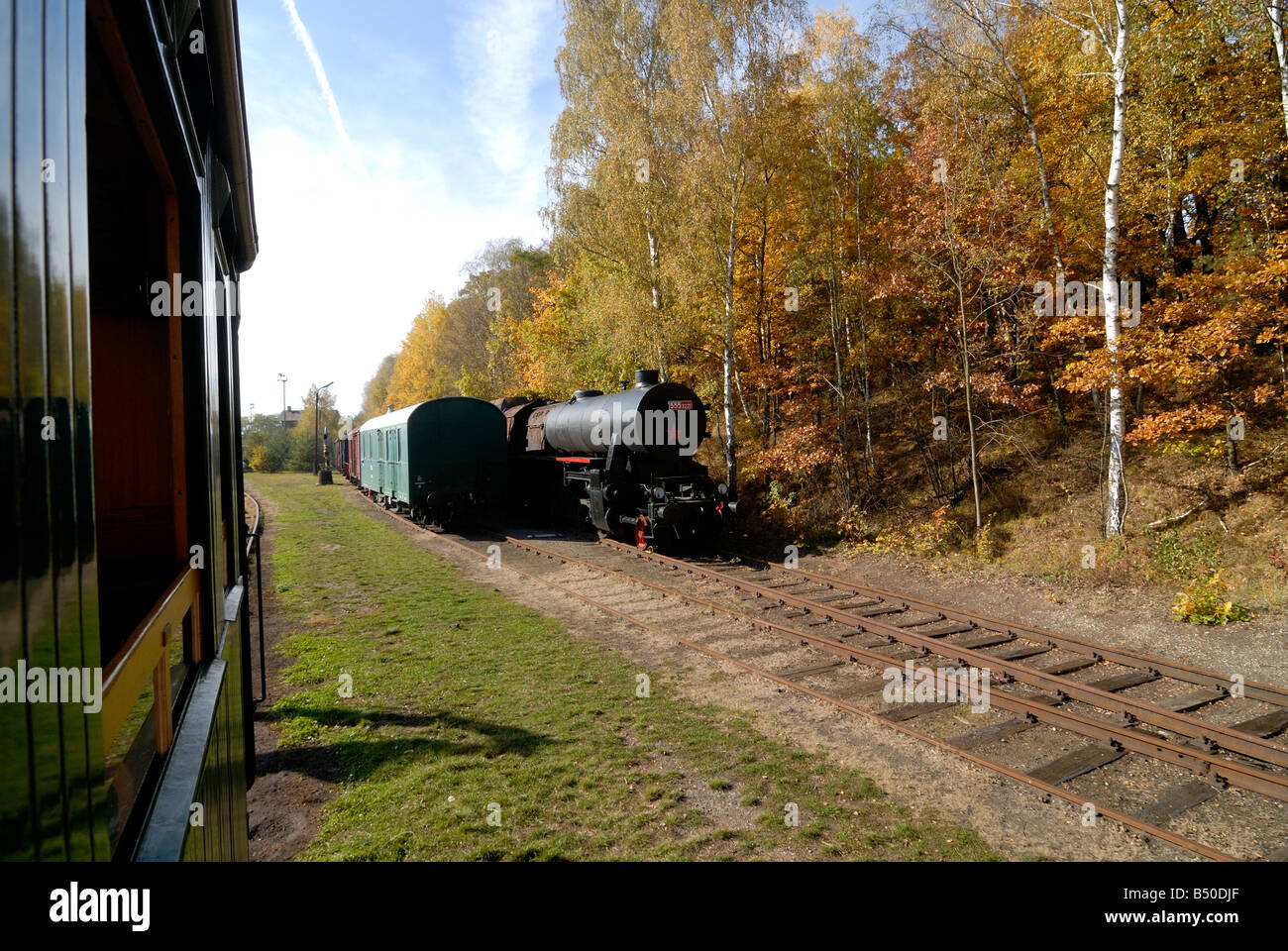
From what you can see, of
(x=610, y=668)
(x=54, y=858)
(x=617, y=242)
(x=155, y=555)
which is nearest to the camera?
(x=54, y=858)

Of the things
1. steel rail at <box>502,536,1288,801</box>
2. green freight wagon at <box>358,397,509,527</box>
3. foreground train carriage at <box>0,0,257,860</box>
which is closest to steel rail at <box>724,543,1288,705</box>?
steel rail at <box>502,536,1288,801</box>

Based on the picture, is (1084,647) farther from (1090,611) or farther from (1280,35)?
(1280,35)

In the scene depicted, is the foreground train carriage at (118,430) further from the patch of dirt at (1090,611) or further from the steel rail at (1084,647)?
the patch of dirt at (1090,611)

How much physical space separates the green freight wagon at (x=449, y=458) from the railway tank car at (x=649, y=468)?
376cm

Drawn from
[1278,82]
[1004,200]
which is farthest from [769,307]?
[1278,82]

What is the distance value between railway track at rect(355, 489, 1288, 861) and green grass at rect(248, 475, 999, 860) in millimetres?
1167

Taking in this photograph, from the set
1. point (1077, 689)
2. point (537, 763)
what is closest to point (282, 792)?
point (537, 763)

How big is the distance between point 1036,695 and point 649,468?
892cm

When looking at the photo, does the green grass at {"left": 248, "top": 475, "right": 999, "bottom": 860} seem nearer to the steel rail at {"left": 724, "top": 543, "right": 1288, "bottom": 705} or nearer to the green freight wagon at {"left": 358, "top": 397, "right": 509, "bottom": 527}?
the steel rail at {"left": 724, "top": 543, "right": 1288, "bottom": 705}

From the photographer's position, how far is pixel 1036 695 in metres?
6.54

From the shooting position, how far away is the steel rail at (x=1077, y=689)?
5.29 m
